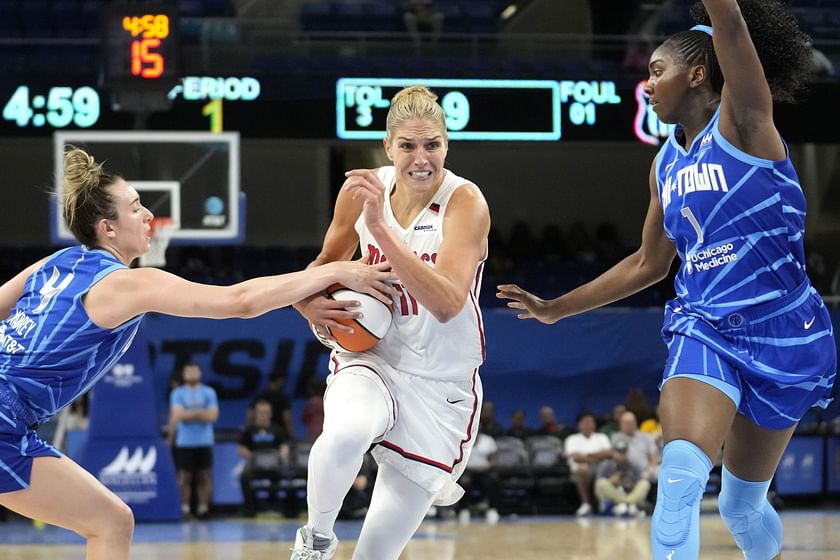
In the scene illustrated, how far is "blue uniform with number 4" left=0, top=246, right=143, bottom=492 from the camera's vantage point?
A: 3.83m

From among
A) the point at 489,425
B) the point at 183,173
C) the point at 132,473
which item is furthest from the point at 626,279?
the point at 489,425

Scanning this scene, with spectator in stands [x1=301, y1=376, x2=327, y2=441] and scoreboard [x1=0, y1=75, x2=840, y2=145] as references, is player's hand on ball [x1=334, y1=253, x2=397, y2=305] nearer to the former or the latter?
scoreboard [x1=0, y1=75, x2=840, y2=145]

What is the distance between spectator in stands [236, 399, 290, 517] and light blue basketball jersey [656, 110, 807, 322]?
331 inches

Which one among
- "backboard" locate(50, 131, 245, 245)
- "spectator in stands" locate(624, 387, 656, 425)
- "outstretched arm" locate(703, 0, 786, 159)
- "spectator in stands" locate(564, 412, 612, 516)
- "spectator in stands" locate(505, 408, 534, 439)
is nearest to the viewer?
"outstretched arm" locate(703, 0, 786, 159)

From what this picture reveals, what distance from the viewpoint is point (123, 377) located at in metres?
10.7

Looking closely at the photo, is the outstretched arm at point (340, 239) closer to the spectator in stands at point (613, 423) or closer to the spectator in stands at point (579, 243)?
the spectator in stands at point (613, 423)

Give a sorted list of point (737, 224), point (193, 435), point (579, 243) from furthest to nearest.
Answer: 1. point (579, 243)
2. point (193, 435)
3. point (737, 224)

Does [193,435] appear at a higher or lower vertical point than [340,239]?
lower

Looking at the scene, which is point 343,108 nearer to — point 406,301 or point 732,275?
point 406,301

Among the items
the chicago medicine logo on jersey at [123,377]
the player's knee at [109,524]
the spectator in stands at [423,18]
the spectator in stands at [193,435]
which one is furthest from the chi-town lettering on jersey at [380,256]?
the spectator in stands at [423,18]

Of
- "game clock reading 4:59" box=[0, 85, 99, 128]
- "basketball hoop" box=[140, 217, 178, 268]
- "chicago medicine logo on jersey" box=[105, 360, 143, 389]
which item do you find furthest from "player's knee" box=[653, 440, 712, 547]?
"game clock reading 4:59" box=[0, 85, 99, 128]

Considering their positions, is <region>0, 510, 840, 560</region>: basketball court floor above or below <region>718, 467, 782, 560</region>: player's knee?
below

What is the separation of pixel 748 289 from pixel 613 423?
914 cm

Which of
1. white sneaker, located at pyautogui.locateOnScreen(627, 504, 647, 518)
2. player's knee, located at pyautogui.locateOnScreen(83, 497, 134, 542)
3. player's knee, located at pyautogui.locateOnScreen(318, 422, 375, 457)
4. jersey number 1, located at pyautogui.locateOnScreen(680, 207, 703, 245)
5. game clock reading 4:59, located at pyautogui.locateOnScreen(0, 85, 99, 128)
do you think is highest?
game clock reading 4:59, located at pyautogui.locateOnScreen(0, 85, 99, 128)
